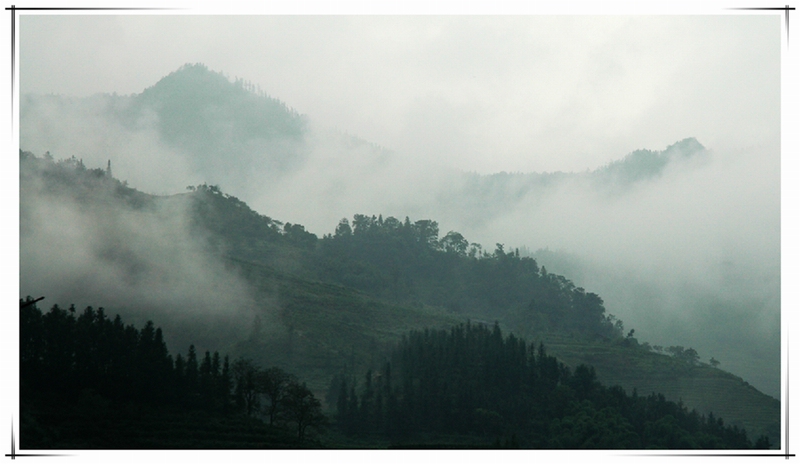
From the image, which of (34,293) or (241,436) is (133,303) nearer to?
(34,293)

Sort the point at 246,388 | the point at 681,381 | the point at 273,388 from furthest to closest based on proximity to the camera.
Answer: the point at 681,381
the point at 273,388
the point at 246,388

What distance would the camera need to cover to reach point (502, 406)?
113 feet

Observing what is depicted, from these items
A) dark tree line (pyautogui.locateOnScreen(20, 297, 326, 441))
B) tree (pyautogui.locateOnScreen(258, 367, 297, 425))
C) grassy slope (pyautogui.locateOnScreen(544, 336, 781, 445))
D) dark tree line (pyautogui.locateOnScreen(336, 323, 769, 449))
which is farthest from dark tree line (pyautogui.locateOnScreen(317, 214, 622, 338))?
dark tree line (pyautogui.locateOnScreen(20, 297, 326, 441))

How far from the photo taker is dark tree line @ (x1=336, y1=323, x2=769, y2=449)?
1282 inches

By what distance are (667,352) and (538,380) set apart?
1313cm

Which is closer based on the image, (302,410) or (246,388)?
Result: (302,410)

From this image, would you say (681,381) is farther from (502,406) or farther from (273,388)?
(273,388)

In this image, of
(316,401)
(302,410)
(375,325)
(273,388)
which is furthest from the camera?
(375,325)

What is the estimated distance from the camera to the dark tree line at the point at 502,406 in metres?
32.6

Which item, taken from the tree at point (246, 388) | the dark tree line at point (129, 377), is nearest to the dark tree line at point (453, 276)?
the tree at point (246, 388)

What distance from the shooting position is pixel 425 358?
3653cm

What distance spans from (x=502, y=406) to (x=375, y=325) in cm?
964

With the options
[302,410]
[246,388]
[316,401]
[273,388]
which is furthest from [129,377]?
[316,401]

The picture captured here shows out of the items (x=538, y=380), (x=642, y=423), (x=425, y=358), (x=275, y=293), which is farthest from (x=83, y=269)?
(x=642, y=423)
